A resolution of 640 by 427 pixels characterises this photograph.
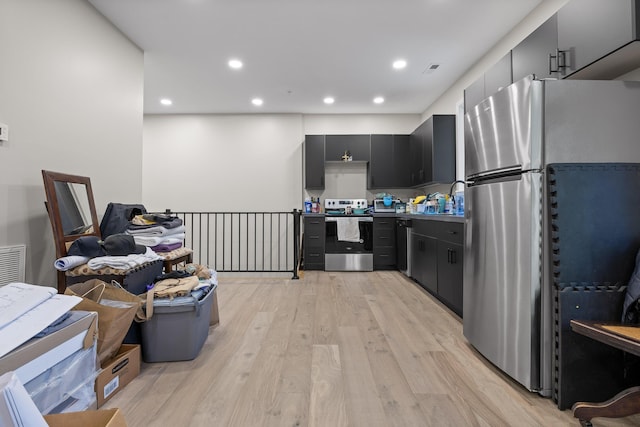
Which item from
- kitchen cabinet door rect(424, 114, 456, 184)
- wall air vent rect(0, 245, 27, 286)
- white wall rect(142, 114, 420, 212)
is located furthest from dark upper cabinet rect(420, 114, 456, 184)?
wall air vent rect(0, 245, 27, 286)

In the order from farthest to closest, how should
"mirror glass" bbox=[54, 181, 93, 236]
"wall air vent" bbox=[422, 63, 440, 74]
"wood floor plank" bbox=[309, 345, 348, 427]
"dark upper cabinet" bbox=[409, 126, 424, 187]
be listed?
"dark upper cabinet" bbox=[409, 126, 424, 187] < "wall air vent" bbox=[422, 63, 440, 74] < "mirror glass" bbox=[54, 181, 93, 236] < "wood floor plank" bbox=[309, 345, 348, 427]

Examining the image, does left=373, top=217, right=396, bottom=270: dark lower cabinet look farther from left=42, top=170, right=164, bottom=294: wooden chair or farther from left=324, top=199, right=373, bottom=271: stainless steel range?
left=42, top=170, right=164, bottom=294: wooden chair

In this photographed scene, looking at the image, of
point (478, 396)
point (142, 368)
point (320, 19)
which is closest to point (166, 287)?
point (142, 368)

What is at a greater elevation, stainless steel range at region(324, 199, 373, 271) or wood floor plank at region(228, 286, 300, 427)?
stainless steel range at region(324, 199, 373, 271)

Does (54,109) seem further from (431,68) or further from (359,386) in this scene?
(431,68)

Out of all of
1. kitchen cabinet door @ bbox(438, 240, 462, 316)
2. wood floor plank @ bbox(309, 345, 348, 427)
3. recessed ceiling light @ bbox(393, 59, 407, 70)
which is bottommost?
wood floor plank @ bbox(309, 345, 348, 427)

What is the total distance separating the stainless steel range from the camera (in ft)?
15.0

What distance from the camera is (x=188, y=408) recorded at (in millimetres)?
1351

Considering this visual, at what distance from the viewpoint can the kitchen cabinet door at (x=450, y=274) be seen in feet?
8.44

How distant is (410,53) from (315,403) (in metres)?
3.35

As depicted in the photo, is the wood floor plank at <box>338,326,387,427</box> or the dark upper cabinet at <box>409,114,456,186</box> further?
the dark upper cabinet at <box>409,114,456,186</box>

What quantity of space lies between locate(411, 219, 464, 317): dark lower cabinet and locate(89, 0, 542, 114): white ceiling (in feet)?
6.02

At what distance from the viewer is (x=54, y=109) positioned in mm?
2129

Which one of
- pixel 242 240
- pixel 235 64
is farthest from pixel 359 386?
pixel 242 240
